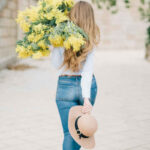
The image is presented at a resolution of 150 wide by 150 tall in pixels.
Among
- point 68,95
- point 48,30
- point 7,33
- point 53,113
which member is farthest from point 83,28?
point 7,33

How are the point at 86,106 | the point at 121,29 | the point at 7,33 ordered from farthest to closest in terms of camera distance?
the point at 121,29, the point at 7,33, the point at 86,106

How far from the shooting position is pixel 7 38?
14.6 metres

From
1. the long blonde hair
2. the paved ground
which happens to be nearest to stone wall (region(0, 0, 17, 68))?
the paved ground

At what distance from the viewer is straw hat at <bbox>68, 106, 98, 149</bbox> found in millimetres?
3529

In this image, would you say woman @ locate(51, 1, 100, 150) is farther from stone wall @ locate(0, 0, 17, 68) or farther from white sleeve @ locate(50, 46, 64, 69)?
stone wall @ locate(0, 0, 17, 68)

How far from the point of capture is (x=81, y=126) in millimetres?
3537

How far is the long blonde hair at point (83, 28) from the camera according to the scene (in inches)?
142

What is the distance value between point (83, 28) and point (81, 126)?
2.75 feet

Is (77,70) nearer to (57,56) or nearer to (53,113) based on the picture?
(57,56)

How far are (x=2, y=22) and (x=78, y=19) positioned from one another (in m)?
10.5

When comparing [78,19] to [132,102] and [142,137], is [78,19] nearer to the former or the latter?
[142,137]

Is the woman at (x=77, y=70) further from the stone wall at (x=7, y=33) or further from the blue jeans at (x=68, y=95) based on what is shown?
the stone wall at (x=7, y=33)

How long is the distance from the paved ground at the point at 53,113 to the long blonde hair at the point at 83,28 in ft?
5.54

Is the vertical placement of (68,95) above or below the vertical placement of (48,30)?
below
